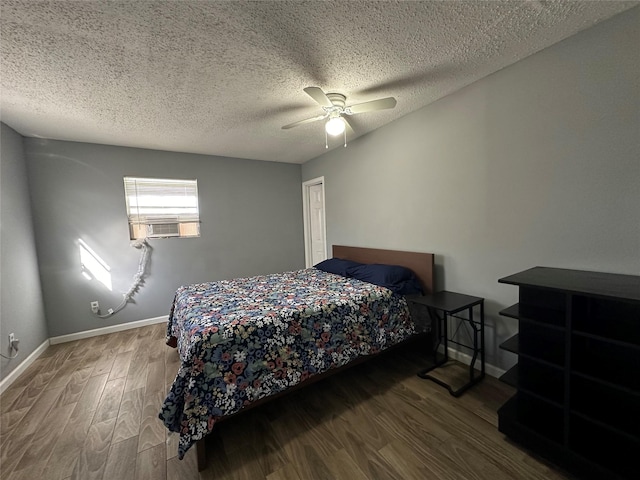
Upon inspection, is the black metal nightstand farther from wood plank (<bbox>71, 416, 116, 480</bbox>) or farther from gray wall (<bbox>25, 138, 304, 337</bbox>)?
gray wall (<bbox>25, 138, 304, 337</bbox>)

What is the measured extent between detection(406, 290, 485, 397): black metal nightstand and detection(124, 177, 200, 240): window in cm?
318

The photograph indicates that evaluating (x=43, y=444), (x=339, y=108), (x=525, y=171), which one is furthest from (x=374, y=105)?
(x=43, y=444)

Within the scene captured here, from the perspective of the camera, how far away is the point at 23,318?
8.21ft

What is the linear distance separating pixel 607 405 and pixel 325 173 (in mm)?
3542

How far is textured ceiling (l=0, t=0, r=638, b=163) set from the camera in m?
1.29

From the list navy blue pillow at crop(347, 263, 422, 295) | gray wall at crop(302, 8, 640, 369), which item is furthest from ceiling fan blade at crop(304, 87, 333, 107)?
navy blue pillow at crop(347, 263, 422, 295)

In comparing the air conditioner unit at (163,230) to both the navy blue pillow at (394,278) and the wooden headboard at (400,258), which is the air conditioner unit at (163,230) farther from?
the navy blue pillow at (394,278)

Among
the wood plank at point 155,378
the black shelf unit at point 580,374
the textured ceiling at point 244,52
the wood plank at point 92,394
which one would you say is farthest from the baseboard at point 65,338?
the black shelf unit at point 580,374

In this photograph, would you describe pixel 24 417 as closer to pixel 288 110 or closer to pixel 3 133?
pixel 3 133

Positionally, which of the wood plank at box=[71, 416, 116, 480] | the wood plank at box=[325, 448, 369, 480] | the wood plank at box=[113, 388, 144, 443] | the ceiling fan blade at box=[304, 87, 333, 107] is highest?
the ceiling fan blade at box=[304, 87, 333, 107]

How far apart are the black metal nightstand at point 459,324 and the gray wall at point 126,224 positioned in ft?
9.05

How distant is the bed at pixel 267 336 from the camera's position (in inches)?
54.8

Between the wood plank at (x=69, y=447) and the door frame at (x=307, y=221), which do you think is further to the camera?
the door frame at (x=307, y=221)

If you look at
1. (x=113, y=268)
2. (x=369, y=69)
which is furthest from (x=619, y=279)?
(x=113, y=268)
